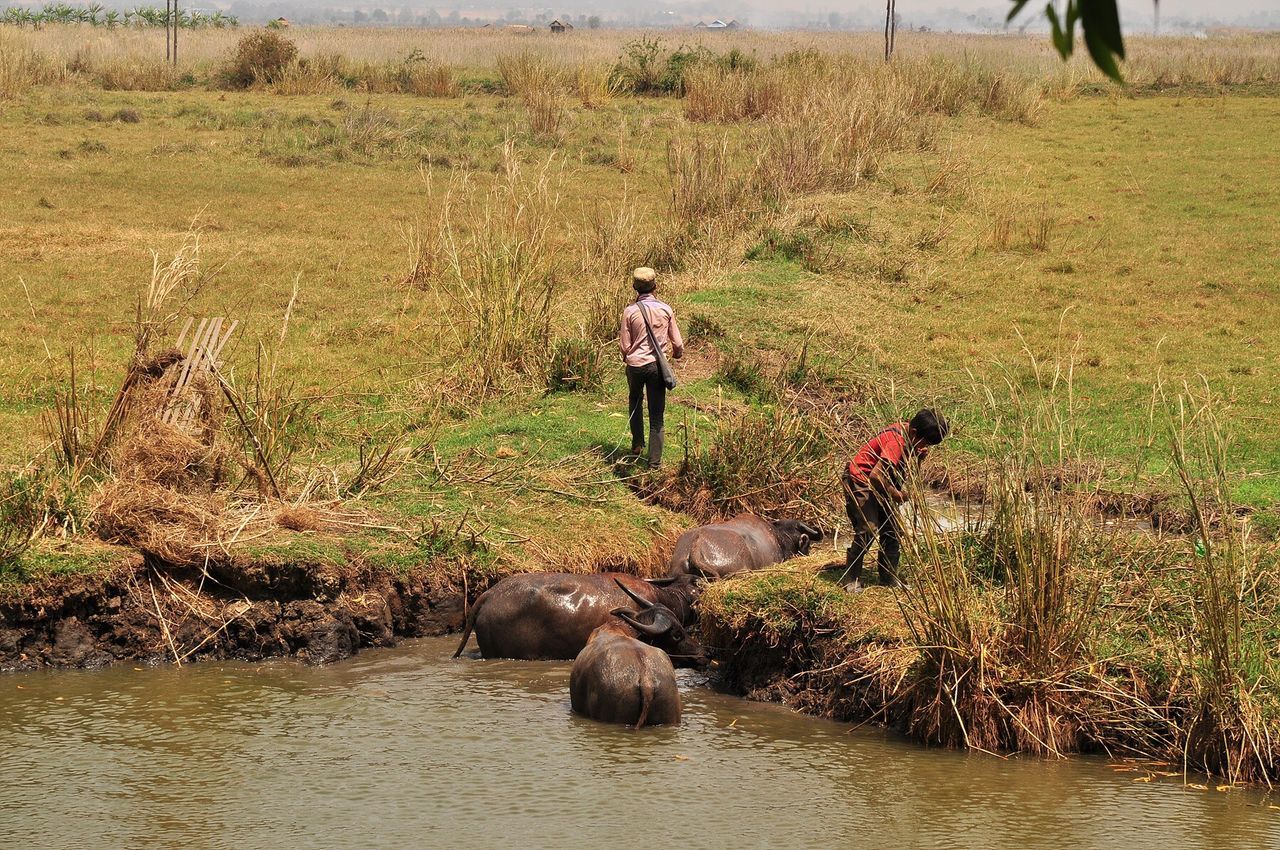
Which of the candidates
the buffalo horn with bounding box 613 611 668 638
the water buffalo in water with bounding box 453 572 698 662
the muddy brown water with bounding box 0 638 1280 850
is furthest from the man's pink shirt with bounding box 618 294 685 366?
the muddy brown water with bounding box 0 638 1280 850

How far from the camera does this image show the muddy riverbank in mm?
7418

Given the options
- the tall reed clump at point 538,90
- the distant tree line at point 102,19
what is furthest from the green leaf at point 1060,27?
the distant tree line at point 102,19

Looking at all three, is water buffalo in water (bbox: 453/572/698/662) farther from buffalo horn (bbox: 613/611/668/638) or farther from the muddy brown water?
the muddy brown water

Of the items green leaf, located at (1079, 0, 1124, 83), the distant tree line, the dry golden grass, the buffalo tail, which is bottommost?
the buffalo tail

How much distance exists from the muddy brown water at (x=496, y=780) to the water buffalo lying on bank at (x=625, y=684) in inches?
3.4

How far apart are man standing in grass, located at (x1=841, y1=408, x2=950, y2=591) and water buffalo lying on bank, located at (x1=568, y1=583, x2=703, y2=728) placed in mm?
1238

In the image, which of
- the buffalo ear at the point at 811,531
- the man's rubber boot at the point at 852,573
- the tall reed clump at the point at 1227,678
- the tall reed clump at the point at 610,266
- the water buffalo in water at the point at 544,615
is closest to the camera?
the tall reed clump at the point at 1227,678

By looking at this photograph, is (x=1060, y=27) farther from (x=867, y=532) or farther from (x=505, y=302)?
(x=505, y=302)

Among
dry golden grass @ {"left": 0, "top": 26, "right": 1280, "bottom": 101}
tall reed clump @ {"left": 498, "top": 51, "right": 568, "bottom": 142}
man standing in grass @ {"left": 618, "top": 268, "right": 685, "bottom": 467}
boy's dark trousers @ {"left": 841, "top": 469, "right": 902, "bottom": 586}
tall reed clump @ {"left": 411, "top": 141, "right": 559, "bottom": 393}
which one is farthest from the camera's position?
dry golden grass @ {"left": 0, "top": 26, "right": 1280, "bottom": 101}

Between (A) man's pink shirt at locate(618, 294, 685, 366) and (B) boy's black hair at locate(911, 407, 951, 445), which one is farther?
(A) man's pink shirt at locate(618, 294, 685, 366)

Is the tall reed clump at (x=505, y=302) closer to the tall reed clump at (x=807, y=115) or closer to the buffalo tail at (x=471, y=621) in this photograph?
the buffalo tail at (x=471, y=621)

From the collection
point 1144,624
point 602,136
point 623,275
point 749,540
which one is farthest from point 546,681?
point 602,136

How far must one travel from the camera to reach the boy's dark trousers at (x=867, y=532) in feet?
24.1

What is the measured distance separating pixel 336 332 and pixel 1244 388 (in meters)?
7.88
